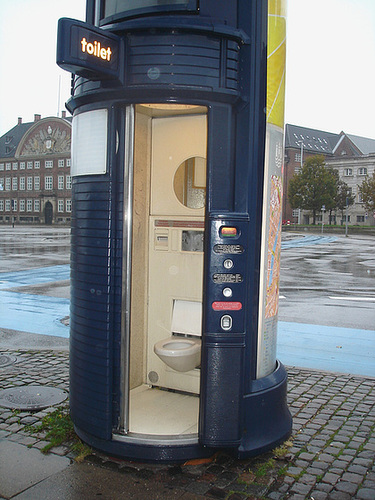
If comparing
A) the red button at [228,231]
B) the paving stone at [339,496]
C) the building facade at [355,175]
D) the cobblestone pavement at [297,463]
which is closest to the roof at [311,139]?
the building facade at [355,175]

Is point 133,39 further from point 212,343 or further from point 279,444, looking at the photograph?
point 279,444

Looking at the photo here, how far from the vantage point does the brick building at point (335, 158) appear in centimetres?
8981

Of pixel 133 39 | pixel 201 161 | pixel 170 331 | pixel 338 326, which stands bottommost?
pixel 338 326

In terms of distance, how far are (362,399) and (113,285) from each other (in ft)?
10.9

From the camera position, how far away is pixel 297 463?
14.3 feet

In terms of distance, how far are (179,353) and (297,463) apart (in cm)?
143

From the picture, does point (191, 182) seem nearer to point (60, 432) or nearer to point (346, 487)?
point (60, 432)

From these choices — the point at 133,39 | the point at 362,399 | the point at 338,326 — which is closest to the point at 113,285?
the point at 133,39

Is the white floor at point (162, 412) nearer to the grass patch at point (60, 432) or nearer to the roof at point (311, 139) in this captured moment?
the grass patch at point (60, 432)

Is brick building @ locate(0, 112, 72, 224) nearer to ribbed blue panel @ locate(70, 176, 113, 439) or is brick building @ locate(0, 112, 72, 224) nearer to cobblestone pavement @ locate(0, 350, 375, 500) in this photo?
cobblestone pavement @ locate(0, 350, 375, 500)

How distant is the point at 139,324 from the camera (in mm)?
5820

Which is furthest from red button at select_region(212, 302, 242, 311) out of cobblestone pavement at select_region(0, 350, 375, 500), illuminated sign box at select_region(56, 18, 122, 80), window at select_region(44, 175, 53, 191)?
window at select_region(44, 175, 53, 191)

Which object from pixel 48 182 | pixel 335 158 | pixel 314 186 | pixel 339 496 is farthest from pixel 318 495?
pixel 335 158

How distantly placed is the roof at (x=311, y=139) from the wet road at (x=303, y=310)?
7994 centimetres
